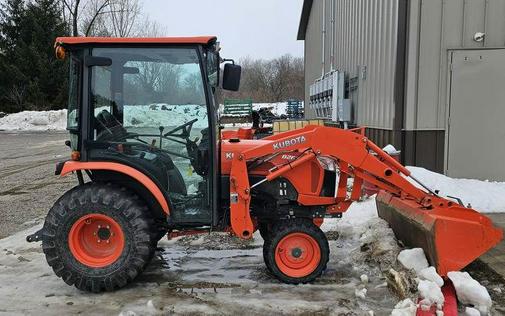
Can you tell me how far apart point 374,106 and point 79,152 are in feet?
23.6

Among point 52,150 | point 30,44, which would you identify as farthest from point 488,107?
point 30,44

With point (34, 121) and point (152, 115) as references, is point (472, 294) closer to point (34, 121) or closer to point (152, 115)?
point (152, 115)

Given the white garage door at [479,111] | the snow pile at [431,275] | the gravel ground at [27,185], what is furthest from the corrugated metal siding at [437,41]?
the gravel ground at [27,185]

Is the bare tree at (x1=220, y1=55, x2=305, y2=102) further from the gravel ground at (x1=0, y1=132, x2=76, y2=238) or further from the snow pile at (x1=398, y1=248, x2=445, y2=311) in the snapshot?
the snow pile at (x1=398, y1=248, x2=445, y2=311)

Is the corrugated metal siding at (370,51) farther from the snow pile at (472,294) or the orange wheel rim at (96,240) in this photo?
the orange wheel rim at (96,240)

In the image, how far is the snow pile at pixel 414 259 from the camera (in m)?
4.75

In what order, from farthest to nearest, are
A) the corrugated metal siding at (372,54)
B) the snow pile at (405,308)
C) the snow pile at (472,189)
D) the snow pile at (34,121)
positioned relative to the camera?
1. the snow pile at (34,121)
2. the corrugated metal siding at (372,54)
3. the snow pile at (472,189)
4. the snow pile at (405,308)

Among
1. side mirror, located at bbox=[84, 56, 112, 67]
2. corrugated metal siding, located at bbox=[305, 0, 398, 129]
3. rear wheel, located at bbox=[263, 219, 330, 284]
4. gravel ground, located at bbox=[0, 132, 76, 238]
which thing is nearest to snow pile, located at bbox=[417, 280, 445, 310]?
rear wheel, located at bbox=[263, 219, 330, 284]

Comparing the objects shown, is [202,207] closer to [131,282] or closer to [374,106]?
[131,282]

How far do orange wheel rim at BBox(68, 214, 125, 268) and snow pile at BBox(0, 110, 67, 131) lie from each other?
104 feet

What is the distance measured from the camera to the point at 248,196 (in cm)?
484

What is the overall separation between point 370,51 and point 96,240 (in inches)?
316

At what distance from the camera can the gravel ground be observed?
8242 millimetres

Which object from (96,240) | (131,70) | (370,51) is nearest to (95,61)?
(131,70)
